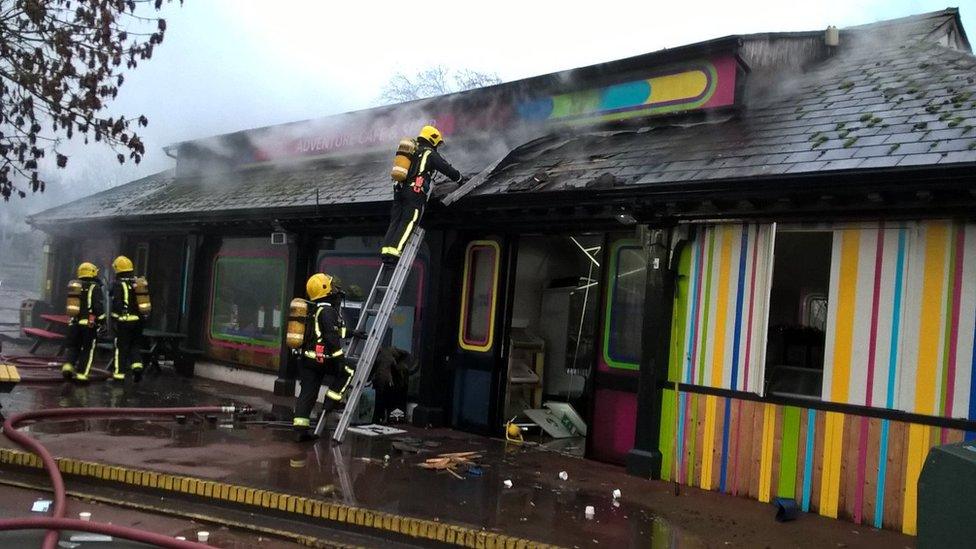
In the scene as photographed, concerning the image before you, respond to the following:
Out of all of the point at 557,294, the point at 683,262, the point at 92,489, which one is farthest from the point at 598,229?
the point at 92,489

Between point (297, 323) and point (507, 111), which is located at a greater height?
point (507, 111)

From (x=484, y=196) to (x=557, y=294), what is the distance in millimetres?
2581

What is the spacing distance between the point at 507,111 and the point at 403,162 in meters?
2.68

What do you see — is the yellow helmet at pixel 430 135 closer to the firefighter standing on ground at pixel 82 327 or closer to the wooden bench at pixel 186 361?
the firefighter standing on ground at pixel 82 327

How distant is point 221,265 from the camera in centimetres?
1261

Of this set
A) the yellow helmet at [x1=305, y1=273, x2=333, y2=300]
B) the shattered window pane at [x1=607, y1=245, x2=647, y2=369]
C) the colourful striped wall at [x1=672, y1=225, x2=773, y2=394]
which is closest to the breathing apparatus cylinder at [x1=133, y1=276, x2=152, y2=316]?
the yellow helmet at [x1=305, y1=273, x2=333, y2=300]

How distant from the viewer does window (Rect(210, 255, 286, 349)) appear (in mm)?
11555

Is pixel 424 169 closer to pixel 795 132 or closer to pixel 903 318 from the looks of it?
pixel 795 132

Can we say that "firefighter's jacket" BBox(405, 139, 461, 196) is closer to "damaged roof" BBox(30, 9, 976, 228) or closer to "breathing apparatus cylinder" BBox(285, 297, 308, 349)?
"damaged roof" BBox(30, 9, 976, 228)

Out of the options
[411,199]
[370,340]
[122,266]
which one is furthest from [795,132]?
[122,266]

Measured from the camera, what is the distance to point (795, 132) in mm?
6820

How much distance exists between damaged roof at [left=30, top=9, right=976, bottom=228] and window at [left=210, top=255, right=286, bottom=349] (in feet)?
3.92

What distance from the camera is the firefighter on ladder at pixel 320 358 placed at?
767 centimetres

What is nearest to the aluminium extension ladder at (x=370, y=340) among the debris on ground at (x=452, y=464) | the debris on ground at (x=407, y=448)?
the debris on ground at (x=407, y=448)
